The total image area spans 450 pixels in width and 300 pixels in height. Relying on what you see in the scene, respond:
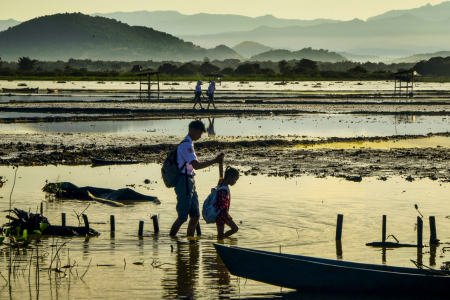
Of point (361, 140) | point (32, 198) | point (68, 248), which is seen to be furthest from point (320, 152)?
point (68, 248)

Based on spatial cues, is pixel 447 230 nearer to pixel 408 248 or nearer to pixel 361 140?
pixel 408 248

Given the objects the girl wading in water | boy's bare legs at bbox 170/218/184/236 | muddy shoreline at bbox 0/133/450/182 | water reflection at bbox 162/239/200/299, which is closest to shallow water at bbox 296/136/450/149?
muddy shoreline at bbox 0/133/450/182

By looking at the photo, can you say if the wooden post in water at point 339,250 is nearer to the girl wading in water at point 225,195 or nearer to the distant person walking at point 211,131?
the girl wading in water at point 225,195

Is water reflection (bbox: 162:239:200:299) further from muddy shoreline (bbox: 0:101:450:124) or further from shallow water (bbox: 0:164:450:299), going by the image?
muddy shoreline (bbox: 0:101:450:124)

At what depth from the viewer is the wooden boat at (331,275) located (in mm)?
7695

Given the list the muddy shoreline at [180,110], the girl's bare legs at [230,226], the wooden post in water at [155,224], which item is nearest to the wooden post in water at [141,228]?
the wooden post in water at [155,224]

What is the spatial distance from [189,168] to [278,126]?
843 inches

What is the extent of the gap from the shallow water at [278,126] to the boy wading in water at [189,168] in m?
16.3

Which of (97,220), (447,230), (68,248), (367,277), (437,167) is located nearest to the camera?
(367,277)

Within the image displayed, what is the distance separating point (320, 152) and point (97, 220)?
35.3 ft

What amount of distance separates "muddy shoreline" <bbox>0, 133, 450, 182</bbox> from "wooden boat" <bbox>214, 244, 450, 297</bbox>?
8.27 meters

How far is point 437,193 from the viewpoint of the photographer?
14.2 m

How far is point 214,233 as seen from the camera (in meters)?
11.1

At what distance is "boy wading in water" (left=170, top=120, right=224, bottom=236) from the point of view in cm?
909
